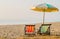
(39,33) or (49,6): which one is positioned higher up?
(49,6)

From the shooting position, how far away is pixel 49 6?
352 inches

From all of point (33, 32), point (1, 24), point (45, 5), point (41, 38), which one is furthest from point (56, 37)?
point (1, 24)

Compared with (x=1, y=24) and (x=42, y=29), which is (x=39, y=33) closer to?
(x=42, y=29)

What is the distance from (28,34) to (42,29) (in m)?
0.64

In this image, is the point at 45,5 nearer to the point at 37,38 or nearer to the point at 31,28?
the point at 31,28

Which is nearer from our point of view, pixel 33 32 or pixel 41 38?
pixel 41 38

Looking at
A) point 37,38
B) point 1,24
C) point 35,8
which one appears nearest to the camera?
point 37,38

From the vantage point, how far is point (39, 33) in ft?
28.0

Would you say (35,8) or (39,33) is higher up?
(35,8)

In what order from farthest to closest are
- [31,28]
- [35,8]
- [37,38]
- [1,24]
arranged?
[1,24]
[35,8]
[31,28]
[37,38]

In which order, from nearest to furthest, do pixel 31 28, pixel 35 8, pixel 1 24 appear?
pixel 31 28 → pixel 35 8 → pixel 1 24

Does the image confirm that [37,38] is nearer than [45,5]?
Yes

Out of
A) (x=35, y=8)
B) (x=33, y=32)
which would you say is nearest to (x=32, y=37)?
(x=33, y=32)

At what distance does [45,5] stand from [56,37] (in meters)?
1.83
